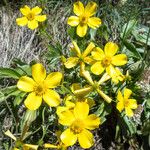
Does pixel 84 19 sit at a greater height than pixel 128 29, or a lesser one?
greater

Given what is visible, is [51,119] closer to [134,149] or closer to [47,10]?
[134,149]

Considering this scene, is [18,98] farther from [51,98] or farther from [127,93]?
[127,93]

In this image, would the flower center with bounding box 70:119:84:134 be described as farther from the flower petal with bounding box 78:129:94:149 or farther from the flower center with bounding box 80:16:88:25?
the flower center with bounding box 80:16:88:25

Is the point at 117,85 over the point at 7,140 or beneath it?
over

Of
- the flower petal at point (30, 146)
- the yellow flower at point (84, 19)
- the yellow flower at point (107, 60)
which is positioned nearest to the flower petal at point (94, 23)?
the yellow flower at point (84, 19)

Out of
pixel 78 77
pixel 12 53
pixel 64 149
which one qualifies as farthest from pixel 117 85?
pixel 12 53

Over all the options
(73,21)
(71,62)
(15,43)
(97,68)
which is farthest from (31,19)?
(97,68)

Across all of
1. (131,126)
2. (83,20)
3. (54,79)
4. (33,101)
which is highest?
(83,20)

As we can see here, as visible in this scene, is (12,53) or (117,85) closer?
(117,85)
